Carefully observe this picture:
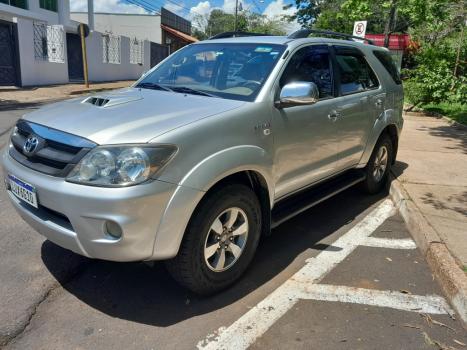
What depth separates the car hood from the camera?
272cm

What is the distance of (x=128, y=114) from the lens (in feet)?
9.86

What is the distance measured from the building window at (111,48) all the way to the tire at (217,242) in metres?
22.3

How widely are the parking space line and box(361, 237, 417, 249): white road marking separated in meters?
0.07

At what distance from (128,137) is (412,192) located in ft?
13.0

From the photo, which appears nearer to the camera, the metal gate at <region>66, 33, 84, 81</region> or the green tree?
the metal gate at <region>66, 33, 84, 81</region>

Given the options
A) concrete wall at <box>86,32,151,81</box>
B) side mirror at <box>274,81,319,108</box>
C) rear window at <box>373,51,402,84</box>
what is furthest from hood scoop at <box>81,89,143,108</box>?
concrete wall at <box>86,32,151,81</box>

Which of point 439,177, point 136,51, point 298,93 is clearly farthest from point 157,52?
point 298,93

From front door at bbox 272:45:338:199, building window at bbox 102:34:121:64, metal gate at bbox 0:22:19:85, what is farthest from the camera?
building window at bbox 102:34:121:64

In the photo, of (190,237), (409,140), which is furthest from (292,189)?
(409,140)

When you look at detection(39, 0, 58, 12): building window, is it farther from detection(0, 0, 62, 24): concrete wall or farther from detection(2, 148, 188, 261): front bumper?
detection(2, 148, 188, 261): front bumper

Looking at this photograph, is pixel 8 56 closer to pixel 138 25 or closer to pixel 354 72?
pixel 354 72

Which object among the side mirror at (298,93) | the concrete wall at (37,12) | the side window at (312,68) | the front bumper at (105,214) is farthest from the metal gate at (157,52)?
the front bumper at (105,214)

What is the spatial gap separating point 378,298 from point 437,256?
0.78m

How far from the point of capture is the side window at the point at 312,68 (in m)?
3.82
